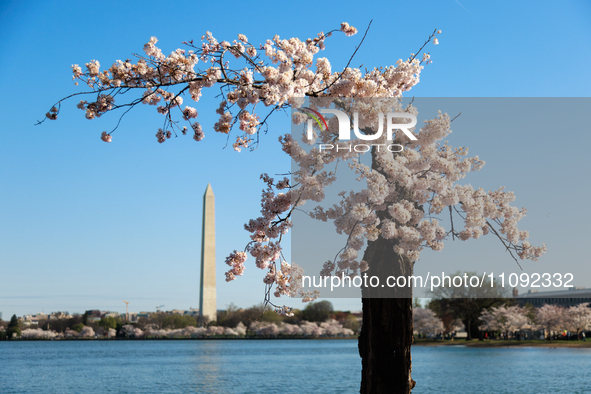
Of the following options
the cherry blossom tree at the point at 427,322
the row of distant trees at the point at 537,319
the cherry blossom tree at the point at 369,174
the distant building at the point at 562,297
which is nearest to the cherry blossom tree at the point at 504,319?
the row of distant trees at the point at 537,319

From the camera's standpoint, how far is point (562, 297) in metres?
82.4

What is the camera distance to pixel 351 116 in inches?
271

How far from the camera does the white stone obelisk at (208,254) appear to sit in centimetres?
4925

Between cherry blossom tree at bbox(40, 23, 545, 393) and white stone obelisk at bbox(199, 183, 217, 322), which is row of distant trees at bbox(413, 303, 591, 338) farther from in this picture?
cherry blossom tree at bbox(40, 23, 545, 393)

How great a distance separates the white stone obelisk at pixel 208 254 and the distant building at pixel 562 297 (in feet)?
133

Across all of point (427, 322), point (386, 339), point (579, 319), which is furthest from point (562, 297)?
point (386, 339)

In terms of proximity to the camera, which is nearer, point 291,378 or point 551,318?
point 291,378

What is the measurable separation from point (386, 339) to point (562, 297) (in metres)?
85.2

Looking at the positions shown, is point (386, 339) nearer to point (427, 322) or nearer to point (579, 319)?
point (579, 319)

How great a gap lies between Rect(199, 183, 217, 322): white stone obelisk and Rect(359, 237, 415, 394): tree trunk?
43.2 metres

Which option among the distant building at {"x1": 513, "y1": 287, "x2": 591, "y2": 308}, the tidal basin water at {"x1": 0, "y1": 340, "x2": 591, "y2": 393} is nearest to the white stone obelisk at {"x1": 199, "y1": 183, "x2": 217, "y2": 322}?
the tidal basin water at {"x1": 0, "y1": 340, "x2": 591, "y2": 393}

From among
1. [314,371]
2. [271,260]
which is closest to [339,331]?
[314,371]

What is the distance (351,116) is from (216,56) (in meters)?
1.70

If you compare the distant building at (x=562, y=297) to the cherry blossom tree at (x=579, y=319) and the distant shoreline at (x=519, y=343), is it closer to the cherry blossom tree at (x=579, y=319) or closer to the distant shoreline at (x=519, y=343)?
the distant shoreline at (x=519, y=343)
